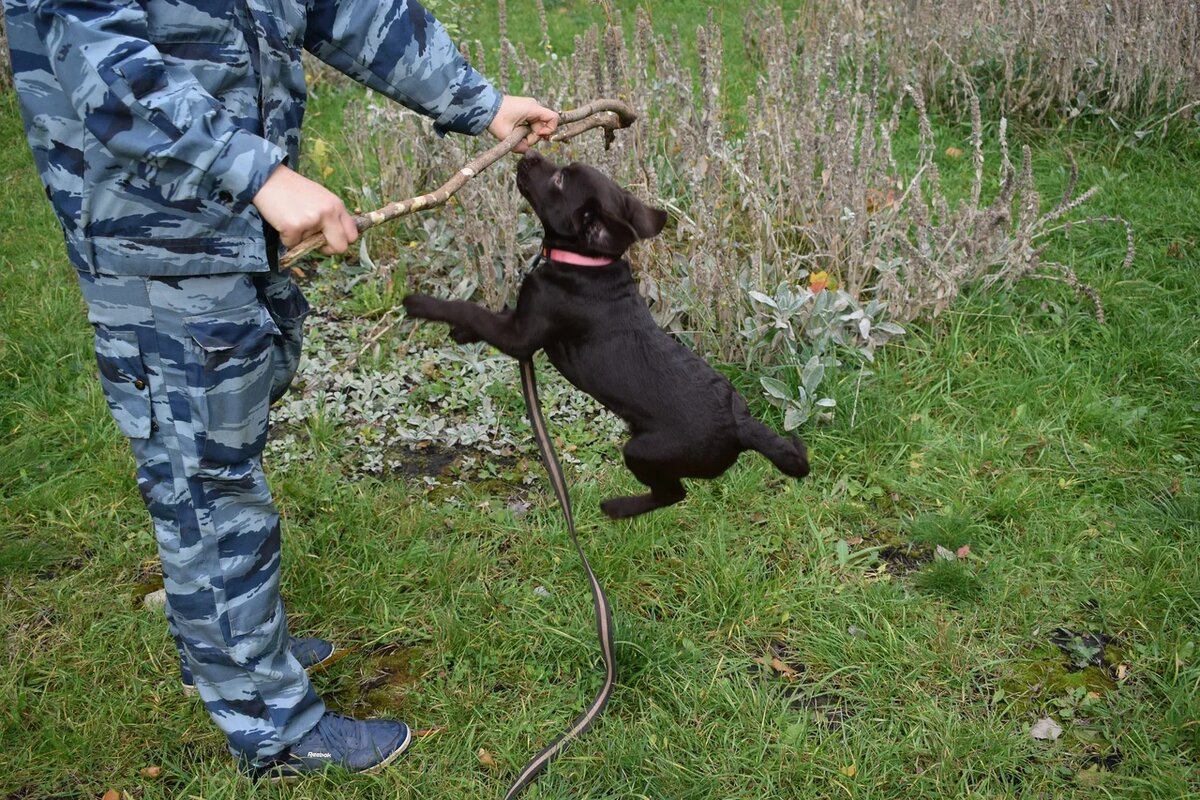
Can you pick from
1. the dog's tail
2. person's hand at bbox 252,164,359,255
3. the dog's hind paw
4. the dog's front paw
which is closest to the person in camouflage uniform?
person's hand at bbox 252,164,359,255

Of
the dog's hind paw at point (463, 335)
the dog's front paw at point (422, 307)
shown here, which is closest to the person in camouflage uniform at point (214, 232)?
the dog's front paw at point (422, 307)

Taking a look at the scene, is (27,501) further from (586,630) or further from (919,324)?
(919,324)

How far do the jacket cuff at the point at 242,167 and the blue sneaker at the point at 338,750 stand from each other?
59.2 inches

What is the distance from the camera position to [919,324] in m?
4.39

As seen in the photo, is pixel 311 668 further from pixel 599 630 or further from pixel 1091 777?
pixel 1091 777

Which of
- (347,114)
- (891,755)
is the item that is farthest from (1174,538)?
(347,114)

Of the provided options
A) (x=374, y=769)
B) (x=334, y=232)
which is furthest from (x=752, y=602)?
(x=334, y=232)

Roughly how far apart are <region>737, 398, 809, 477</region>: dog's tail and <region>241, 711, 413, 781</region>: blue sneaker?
1317mm

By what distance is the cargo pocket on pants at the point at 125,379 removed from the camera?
2.05 meters

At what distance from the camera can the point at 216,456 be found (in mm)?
2193

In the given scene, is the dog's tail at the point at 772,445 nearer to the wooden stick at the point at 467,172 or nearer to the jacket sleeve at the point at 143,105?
the wooden stick at the point at 467,172

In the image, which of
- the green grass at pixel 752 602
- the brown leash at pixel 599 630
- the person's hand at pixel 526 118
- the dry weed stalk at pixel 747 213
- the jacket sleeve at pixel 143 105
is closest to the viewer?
the jacket sleeve at pixel 143 105

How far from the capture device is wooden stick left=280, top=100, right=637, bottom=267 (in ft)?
6.20

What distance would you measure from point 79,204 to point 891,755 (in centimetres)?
243
